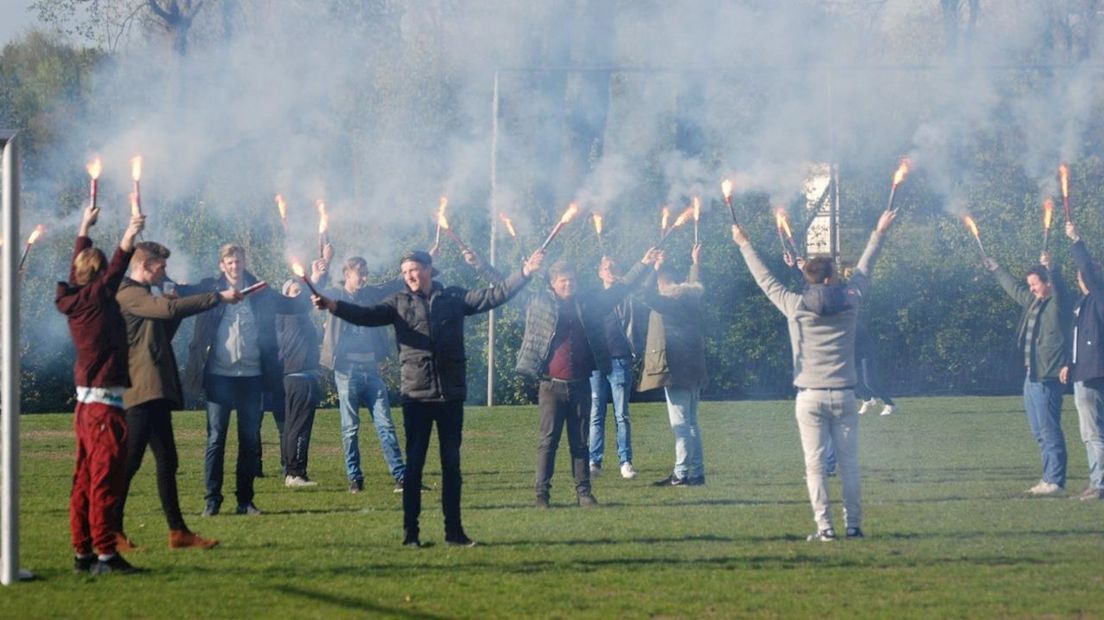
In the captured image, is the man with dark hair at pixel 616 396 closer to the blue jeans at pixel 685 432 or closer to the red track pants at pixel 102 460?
the blue jeans at pixel 685 432

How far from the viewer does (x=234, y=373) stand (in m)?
12.6

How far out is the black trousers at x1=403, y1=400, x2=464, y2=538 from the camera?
10.7 m

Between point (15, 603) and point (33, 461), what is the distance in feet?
30.4

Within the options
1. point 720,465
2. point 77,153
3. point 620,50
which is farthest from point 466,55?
point 720,465

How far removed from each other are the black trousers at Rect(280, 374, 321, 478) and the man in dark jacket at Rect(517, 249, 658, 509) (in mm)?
2320

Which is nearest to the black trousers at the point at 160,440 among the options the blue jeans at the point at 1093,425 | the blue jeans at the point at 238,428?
the blue jeans at the point at 238,428

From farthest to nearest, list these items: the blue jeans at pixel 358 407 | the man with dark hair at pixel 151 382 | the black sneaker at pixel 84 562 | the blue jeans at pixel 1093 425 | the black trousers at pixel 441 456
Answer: the blue jeans at pixel 358 407
the blue jeans at pixel 1093 425
the black trousers at pixel 441 456
the man with dark hair at pixel 151 382
the black sneaker at pixel 84 562

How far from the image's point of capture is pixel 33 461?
17.4 meters

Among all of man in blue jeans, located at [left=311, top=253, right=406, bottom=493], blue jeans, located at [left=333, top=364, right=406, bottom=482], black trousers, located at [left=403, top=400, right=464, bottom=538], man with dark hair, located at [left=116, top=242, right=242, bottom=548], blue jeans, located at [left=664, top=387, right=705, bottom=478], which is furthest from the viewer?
blue jeans, located at [left=664, top=387, right=705, bottom=478]

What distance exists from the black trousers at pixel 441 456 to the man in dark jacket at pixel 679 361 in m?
4.10

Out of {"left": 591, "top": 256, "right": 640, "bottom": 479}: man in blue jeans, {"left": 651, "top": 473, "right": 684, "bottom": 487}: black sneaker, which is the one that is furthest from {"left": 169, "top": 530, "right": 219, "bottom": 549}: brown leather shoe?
{"left": 591, "top": 256, "right": 640, "bottom": 479}: man in blue jeans

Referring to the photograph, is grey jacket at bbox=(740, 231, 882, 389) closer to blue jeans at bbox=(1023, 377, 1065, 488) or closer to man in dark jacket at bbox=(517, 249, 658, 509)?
man in dark jacket at bbox=(517, 249, 658, 509)

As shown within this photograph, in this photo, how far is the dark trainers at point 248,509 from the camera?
492 inches

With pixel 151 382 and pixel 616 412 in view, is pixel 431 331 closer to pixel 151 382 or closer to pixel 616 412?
pixel 151 382
